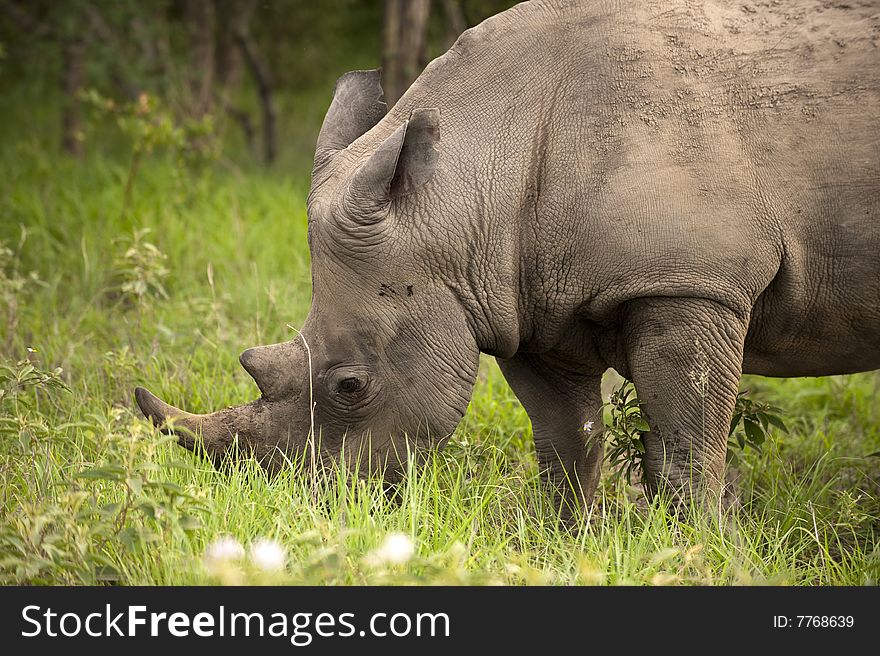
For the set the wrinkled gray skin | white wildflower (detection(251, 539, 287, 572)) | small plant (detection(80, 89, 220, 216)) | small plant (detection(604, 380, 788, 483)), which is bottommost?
white wildflower (detection(251, 539, 287, 572))

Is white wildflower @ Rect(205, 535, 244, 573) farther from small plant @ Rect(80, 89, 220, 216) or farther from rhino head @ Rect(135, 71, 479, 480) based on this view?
small plant @ Rect(80, 89, 220, 216)

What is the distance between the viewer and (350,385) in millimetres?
3836

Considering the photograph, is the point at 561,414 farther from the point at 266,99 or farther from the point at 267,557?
the point at 266,99

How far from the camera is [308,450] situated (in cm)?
391

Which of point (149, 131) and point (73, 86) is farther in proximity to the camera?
point (73, 86)

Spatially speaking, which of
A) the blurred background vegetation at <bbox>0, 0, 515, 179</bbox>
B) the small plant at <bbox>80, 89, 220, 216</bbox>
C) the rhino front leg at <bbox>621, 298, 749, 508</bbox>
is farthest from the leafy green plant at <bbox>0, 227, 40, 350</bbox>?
the rhino front leg at <bbox>621, 298, 749, 508</bbox>

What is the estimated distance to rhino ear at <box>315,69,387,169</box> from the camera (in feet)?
13.8

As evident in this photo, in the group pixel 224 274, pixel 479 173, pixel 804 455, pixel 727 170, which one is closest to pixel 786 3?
pixel 727 170

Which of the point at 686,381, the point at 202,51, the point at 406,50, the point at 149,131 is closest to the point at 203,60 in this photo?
the point at 202,51

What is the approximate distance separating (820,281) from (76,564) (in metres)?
2.51

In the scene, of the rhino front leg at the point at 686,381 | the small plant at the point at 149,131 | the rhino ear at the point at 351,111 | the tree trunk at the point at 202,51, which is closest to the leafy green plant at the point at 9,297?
the small plant at the point at 149,131

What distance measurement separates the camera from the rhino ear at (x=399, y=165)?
3672 mm

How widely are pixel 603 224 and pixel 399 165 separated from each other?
2.30 ft

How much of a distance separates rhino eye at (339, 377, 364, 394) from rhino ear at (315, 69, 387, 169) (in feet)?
2.86
